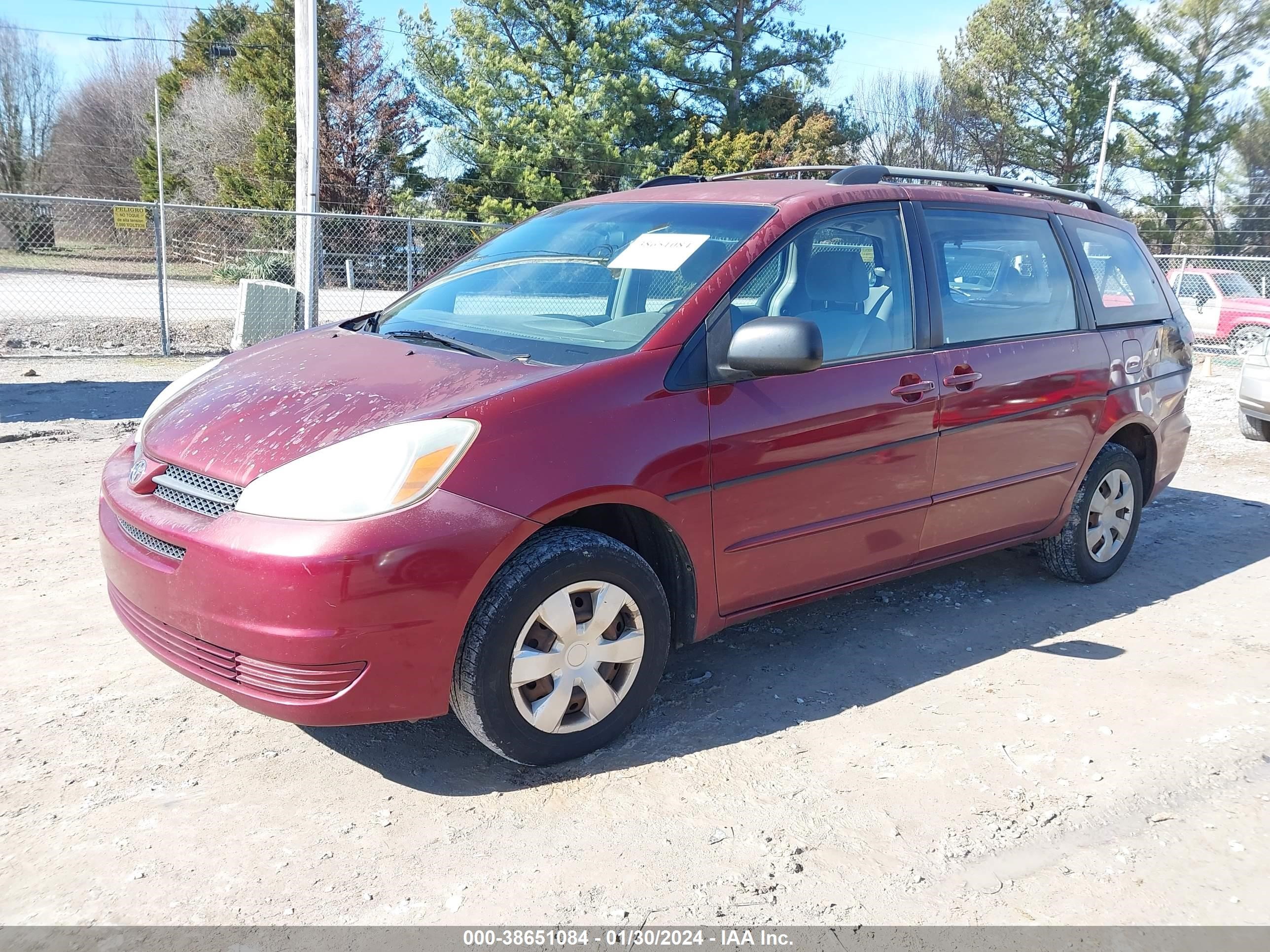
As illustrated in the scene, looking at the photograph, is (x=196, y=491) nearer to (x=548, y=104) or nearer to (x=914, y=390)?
(x=914, y=390)

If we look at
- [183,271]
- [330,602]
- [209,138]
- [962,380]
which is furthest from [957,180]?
[209,138]

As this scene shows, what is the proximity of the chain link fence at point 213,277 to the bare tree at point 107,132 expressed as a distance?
1100 centimetres

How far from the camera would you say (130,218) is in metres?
12.6

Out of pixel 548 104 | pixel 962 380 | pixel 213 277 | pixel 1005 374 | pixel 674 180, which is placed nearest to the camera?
pixel 962 380

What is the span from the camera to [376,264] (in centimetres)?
2488

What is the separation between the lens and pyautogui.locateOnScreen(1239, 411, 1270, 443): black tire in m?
9.16

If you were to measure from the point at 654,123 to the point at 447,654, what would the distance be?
3116cm

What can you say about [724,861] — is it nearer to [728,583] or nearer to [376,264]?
[728,583]

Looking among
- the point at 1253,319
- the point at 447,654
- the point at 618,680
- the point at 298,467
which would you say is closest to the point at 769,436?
the point at 618,680

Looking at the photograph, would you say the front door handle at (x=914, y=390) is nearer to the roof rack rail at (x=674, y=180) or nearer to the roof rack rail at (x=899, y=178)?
the roof rack rail at (x=899, y=178)

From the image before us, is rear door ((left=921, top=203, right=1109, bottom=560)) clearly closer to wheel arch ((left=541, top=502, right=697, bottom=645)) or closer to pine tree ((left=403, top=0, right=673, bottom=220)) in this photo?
wheel arch ((left=541, top=502, right=697, bottom=645))

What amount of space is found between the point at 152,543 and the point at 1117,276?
4.53 m

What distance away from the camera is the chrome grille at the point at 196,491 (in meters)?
2.79

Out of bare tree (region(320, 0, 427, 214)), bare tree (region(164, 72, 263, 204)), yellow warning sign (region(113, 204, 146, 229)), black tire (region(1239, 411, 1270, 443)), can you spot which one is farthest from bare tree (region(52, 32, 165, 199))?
black tire (region(1239, 411, 1270, 443))
